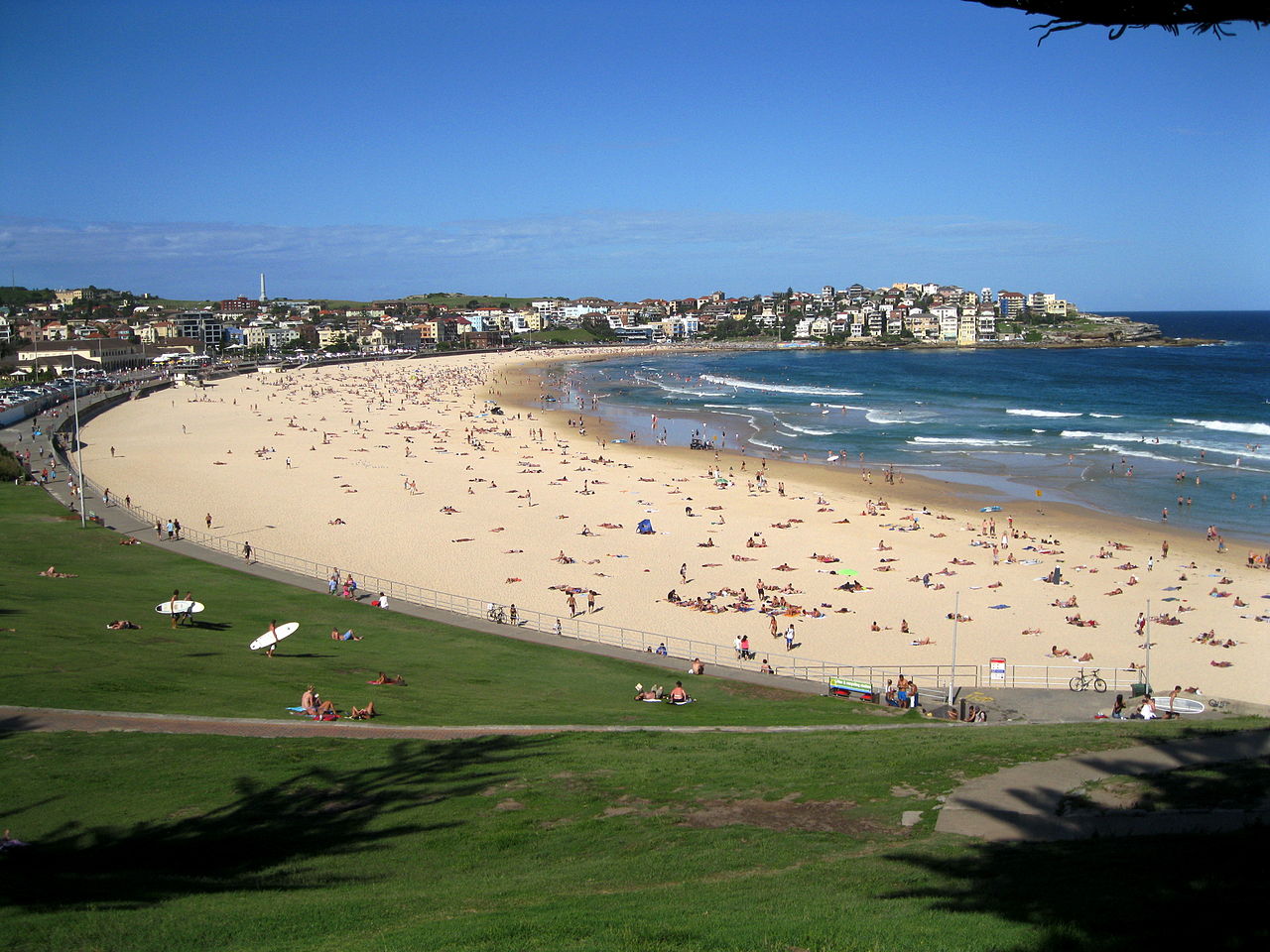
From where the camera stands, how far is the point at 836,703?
15.9 m

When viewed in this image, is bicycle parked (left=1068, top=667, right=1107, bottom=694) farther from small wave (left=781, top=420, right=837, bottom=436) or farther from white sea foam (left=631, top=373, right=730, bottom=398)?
white sea foam (left=631, top=373, right=730, bottom=398)

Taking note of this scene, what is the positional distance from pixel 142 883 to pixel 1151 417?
65.3 meters

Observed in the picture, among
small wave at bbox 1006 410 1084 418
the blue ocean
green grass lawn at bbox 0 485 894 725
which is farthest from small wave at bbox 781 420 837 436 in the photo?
green grass lawn at bbox 0 485 894 725

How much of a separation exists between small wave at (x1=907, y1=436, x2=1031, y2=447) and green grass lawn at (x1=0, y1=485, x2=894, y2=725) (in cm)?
3782

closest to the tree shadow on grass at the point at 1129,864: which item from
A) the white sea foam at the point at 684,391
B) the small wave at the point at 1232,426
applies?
the small wave at the point at 1232,426

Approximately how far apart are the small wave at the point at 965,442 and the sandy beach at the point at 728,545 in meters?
8.25

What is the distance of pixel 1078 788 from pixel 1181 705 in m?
7.19

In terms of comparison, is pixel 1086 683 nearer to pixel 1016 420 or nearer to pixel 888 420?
pixel 888 420

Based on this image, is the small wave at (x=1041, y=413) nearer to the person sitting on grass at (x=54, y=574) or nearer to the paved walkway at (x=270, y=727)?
the paved walkway at (x=270, y=727)

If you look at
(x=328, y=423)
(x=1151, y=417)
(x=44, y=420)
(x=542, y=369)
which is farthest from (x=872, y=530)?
(x=542, y=369)

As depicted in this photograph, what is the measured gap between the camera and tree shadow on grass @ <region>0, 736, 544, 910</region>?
7.45 meters

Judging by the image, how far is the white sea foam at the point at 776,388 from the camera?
8619 centimetres

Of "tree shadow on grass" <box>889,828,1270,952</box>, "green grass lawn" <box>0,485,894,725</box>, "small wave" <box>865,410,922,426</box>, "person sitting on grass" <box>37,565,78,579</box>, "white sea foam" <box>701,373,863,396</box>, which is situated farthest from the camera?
"white sea foam" <box>701,373,863,396</box>

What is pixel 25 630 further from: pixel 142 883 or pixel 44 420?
pixel 44 420
